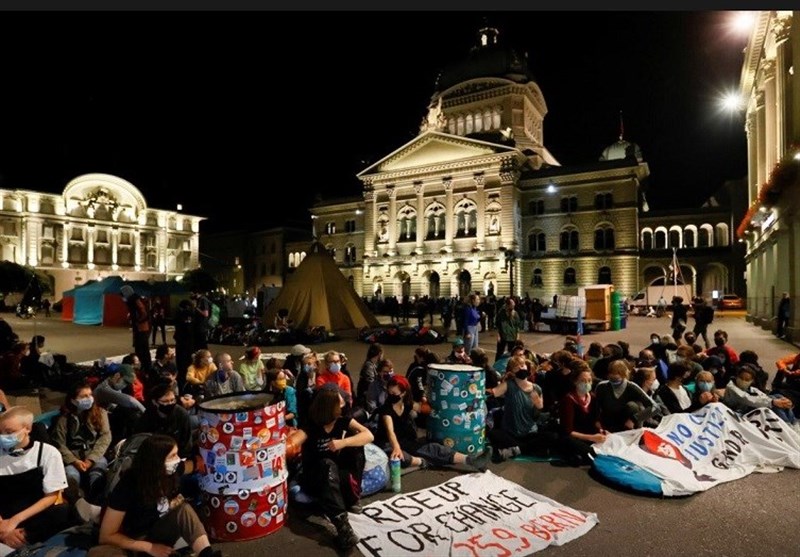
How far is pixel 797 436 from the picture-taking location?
6523mm

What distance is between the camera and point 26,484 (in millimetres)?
4211

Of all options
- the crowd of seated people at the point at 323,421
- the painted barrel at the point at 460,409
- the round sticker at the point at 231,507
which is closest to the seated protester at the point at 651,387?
the crowd of seated people at the point at 323,421

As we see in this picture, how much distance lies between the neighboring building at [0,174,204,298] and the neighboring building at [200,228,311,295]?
5158 mm

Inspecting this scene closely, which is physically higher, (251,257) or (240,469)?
(251,257)

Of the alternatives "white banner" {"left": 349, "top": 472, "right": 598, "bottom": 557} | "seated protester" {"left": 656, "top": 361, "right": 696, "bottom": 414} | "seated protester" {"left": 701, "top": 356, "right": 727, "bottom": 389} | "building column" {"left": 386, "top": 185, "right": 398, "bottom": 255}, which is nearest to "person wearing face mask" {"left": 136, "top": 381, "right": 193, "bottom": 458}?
"white banner" {"left": 349, "top": 472, "right": 598, "bottom": 557}

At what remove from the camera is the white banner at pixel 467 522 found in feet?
14.4

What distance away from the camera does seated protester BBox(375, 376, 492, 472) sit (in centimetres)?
614

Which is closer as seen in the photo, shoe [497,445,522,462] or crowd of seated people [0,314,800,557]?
crowd of seated people [0,314,800,557]

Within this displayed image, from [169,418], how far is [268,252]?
6467cm

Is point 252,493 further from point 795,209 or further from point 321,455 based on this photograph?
point 795,209

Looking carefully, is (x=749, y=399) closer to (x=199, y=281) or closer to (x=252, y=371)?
(x=252, y=371)

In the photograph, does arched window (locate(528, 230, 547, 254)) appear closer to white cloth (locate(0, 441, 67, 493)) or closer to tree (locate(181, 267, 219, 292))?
tree (locate(181, 267, 219, 292))

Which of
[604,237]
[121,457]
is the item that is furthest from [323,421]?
[604,237]

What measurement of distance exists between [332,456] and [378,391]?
8.06 feet
